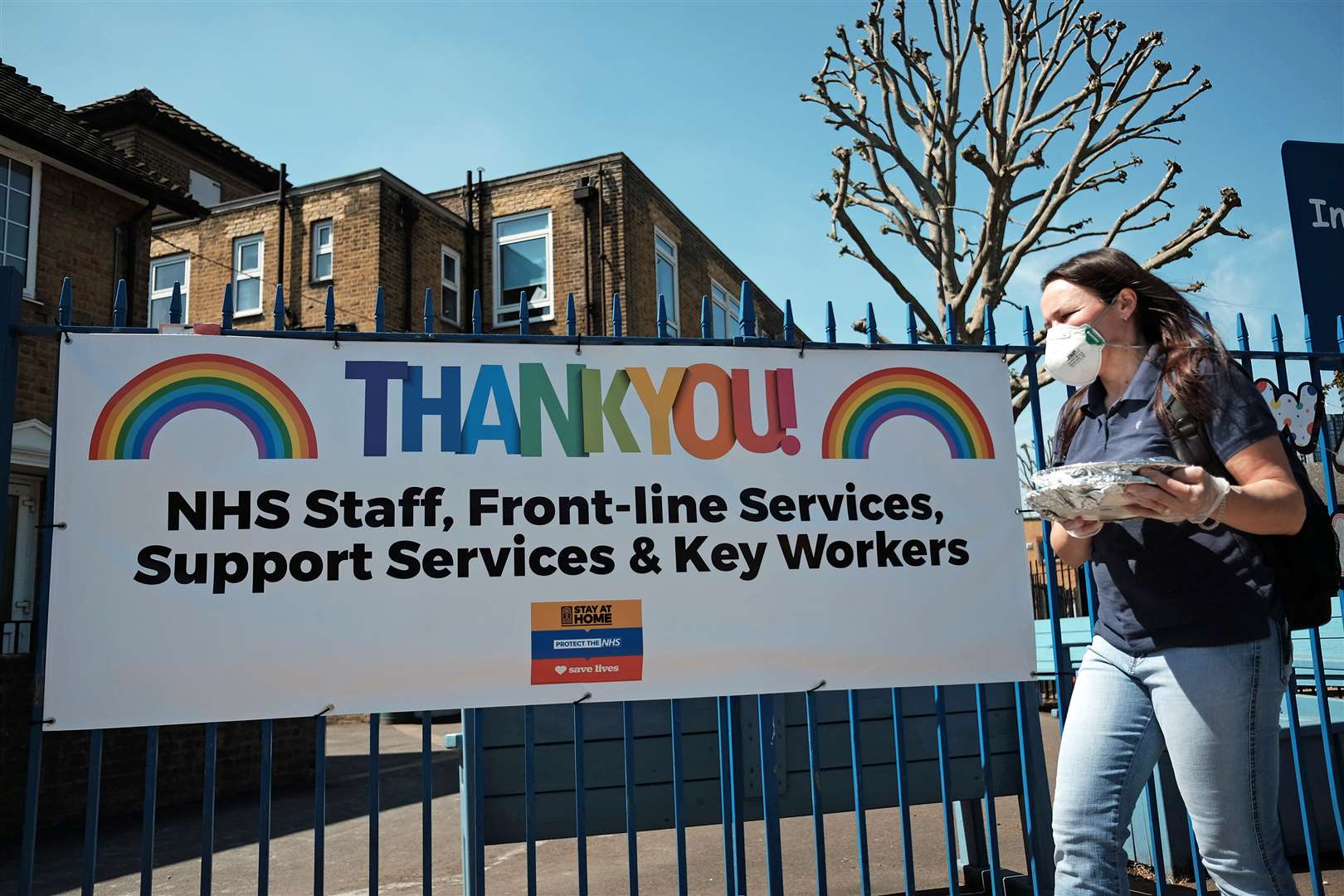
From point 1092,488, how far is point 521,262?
19.5m

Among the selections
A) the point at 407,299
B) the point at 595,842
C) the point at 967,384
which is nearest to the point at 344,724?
the point at 407,299

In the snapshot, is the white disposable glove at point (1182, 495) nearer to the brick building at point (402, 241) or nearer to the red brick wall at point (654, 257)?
the brick building at point (402, 241)

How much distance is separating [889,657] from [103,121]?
2178 cm

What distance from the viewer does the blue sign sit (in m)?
4.32

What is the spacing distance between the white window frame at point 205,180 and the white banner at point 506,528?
2031 cm

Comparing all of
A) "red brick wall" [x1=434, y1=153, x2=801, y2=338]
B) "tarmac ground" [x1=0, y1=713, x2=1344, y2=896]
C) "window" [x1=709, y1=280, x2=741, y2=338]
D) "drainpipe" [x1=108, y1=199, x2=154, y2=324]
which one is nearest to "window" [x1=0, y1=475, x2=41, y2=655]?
"drainpipe" [x1=108, y1=199, x2=154, y2=324]

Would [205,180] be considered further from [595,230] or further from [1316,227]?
[1316,227]

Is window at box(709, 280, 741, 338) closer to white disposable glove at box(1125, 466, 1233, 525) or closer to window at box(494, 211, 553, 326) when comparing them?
window at box(494, 211, 553, 326)

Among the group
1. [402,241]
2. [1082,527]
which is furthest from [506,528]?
[402,241]

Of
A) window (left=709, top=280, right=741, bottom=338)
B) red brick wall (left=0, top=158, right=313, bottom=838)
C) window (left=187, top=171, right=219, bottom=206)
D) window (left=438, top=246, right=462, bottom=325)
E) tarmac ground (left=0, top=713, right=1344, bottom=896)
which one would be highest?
window (left=187, top=171, right=219, bottom=206)

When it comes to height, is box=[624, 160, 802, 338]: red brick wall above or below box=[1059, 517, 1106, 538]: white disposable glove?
above

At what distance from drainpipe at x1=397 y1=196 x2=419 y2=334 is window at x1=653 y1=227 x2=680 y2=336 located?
16.6 ft

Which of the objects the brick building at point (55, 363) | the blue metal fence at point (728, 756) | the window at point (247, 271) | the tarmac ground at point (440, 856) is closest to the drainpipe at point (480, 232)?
the window at point (247, 271)

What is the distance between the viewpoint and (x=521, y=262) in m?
20.9
